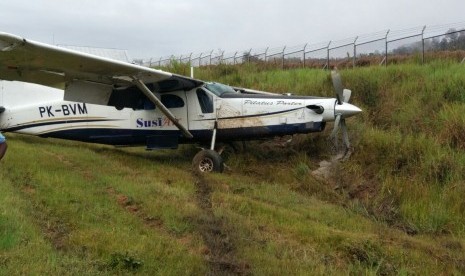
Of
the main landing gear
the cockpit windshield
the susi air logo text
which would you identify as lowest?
the main landing gear

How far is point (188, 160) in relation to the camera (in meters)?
12.5

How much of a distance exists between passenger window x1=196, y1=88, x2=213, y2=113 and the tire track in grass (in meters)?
4.63

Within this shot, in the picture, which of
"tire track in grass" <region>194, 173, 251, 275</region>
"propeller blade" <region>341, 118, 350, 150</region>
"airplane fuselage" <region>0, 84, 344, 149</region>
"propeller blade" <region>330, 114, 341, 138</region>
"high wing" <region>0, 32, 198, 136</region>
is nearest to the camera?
"tire track in grass" <region>194, 173, 251, 275</region>

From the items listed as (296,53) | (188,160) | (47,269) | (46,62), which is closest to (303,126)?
(188,160)

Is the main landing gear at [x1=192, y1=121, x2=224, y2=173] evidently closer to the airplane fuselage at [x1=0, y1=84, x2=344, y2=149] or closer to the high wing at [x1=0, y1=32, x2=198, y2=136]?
the airplane fuselage at [x1=0, y1=84, x2=344, y2=149]

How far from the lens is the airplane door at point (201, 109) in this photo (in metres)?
11.7

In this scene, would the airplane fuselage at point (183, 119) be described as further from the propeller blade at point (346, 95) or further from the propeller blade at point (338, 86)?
the propeller blade at point (346, 95)

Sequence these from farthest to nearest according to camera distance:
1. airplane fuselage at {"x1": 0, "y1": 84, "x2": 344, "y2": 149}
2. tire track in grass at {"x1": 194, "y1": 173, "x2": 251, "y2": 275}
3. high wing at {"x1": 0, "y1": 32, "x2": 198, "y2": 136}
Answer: airplane fuselage at {"x1": 0, "y1": 84, "x2": 344, "y2": 149} → high wing at {"x1": 0, "y1": 32, "x2": 198, "y2": 136} → tire track in grass at {"x1": 194, "y1": 173, "x2": 251, "y2": 275}

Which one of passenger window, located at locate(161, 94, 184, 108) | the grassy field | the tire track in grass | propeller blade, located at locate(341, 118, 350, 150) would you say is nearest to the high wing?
passenger window, located at locate(161, 94, 184, 108)

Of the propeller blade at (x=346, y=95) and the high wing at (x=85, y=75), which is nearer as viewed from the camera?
the high wing at (x=85, y=75)

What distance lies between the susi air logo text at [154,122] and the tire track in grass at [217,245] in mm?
4983

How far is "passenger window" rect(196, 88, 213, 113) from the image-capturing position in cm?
1175

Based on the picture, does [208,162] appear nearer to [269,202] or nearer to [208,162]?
[208,162]

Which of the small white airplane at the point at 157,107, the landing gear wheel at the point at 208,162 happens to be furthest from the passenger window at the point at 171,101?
the landing gear wheel at the point at 208,162
